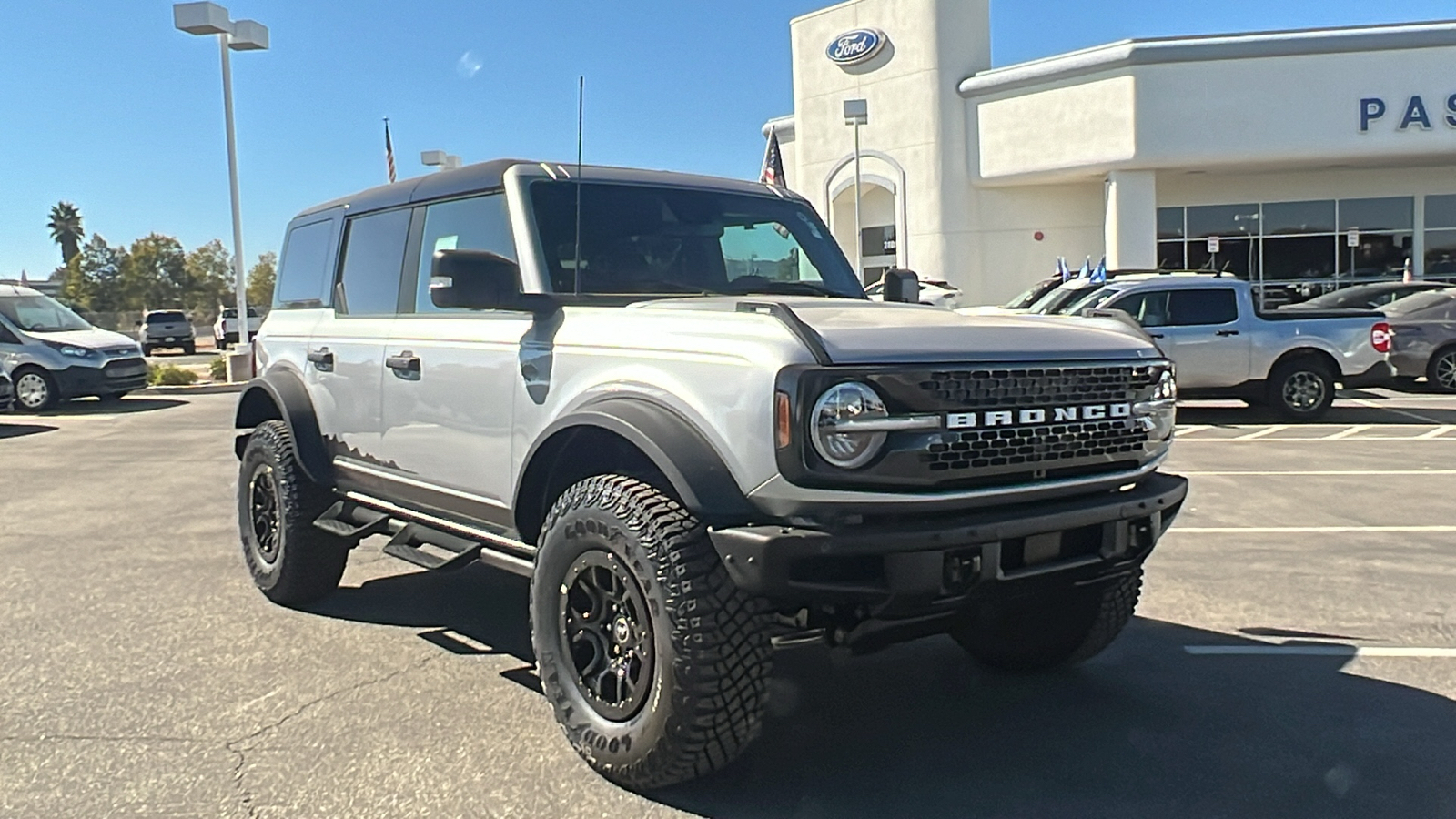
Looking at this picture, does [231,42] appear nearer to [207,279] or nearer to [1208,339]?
[1208,339]

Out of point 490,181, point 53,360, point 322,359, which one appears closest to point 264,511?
point 322,359

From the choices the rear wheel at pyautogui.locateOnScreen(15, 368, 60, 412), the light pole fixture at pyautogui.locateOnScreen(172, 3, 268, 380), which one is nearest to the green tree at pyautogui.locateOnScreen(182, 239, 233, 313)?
the light pole fixture at pyautogui.locateOnScreen(172, 3, 268, 380)

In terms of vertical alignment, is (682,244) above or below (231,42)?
below

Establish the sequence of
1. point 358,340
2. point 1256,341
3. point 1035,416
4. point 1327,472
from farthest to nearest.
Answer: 1. point 1256,341
2. point 1327,472
3. point 358,340
4. point 1035,416

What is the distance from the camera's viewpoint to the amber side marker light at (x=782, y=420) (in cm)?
316

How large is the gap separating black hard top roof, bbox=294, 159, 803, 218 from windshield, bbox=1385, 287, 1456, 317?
13868mm

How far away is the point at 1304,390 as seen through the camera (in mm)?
13719

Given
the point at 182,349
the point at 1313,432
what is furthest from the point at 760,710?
the point at 182,349

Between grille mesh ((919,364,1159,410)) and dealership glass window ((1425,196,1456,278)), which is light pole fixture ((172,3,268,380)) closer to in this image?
grille mesh ((919,364,1159,410))

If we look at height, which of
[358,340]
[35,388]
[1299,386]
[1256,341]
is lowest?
[1299,386]

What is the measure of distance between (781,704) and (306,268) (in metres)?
3.61

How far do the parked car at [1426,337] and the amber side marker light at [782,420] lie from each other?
15.4m

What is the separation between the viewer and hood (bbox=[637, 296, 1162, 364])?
3312 mm

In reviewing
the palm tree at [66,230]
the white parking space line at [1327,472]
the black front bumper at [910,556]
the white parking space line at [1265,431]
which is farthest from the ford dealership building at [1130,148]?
the palm tree at [66,230]
